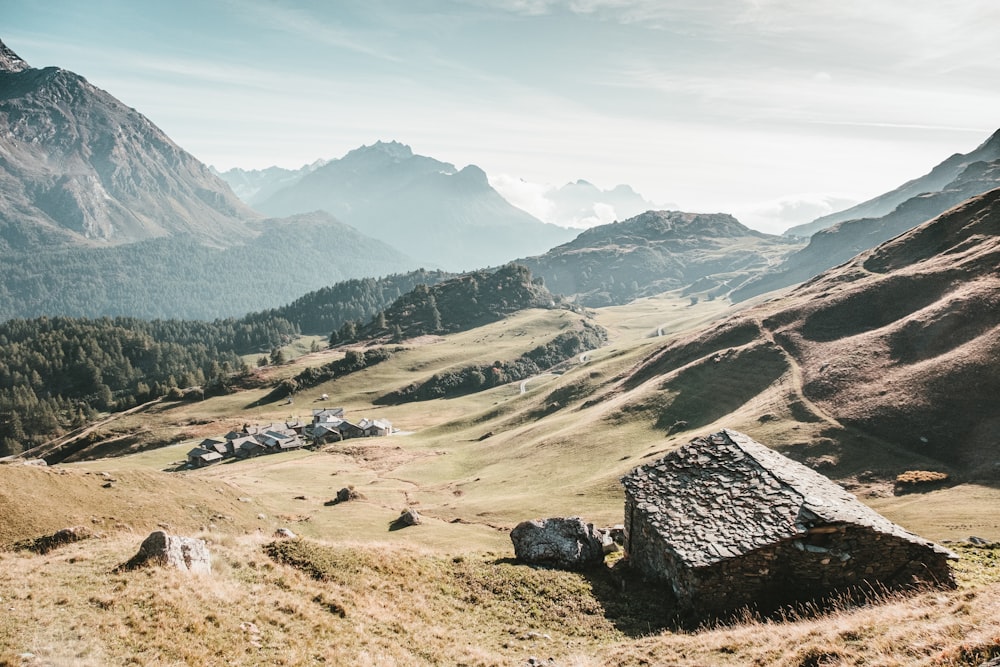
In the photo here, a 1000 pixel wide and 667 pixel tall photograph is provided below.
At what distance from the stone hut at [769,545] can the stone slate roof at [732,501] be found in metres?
0.05

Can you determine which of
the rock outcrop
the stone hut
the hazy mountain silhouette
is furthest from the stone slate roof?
the hazy mountain silhouette

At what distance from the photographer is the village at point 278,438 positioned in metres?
125

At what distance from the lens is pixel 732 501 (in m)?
24.8

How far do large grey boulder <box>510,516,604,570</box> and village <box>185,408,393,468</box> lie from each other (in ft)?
369

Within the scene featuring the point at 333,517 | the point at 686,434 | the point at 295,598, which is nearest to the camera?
the point at 295,598

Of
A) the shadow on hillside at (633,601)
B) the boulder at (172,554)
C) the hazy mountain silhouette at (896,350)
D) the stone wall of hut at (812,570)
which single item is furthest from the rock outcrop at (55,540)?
the hazy mountain silhouette at (896,350)

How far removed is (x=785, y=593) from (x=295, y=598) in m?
19.9

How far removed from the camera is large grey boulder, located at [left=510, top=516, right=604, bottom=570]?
28.5 m

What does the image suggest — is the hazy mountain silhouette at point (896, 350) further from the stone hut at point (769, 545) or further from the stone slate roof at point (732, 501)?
the stone hut at point (769, 545)

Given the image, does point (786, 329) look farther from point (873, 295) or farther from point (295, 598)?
point (295, 598)

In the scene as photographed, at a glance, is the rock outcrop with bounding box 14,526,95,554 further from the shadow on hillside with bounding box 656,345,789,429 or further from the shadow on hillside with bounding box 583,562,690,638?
the shadow on hillside with bounding box 656,345,789,429

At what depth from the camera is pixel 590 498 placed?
2303 inches

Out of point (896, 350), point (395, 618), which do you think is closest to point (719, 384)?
point (896, 350)

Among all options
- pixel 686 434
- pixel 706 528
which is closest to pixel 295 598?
pixel 706 528
